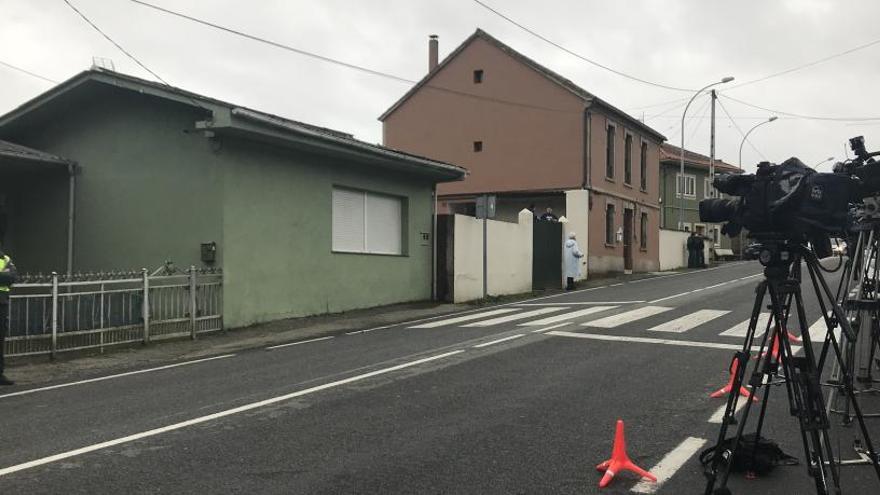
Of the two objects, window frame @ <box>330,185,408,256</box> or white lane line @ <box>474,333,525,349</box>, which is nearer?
white lane line @ <box>474,333,525,349</box>

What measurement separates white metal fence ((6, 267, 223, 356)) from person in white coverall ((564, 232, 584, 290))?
42.5ft

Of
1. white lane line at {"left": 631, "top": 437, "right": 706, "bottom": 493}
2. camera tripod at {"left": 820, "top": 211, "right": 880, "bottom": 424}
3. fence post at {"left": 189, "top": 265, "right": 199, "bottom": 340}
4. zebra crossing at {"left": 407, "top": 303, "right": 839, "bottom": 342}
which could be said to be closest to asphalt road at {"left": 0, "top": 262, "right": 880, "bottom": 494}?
white lane line at {"left": 631, "top": 437, "right": 706, "bottom": 493}

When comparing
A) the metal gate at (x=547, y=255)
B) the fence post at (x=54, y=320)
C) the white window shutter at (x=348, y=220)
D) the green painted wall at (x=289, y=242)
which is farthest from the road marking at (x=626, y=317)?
the fence post at (x=54, y=320)

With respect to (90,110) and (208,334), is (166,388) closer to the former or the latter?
(208,334)

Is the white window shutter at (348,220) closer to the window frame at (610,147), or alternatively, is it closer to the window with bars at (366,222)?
the window with bars at (366,222)

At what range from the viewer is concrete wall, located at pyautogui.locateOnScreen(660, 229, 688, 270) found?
37.1 m

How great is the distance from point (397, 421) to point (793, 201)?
3.66 meters

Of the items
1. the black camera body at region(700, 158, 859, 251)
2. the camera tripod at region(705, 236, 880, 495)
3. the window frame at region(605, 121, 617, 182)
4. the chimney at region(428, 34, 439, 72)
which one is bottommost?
the camera tripod at region(705, 236, 880, 495)

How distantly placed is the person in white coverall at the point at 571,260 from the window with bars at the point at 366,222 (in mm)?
7097

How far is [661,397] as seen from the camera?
700 cm

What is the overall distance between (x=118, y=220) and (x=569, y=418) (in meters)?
12.0

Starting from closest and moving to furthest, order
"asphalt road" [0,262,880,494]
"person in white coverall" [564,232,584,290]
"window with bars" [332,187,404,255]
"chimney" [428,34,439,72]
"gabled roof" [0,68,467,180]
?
→ 1. "asphalt road" [0,262,880,494]
2. "gabled roof" [0,68,467,180]
3. "window with bars" [332,187,404,255]
4. "person in white coverall" [564,232,584,290]
5. "chimney" [428,34,439,72]

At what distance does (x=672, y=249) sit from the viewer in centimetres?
3819

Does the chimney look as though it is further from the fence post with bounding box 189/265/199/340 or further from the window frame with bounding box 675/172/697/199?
the fence post with bounding box 189/265/199/340
